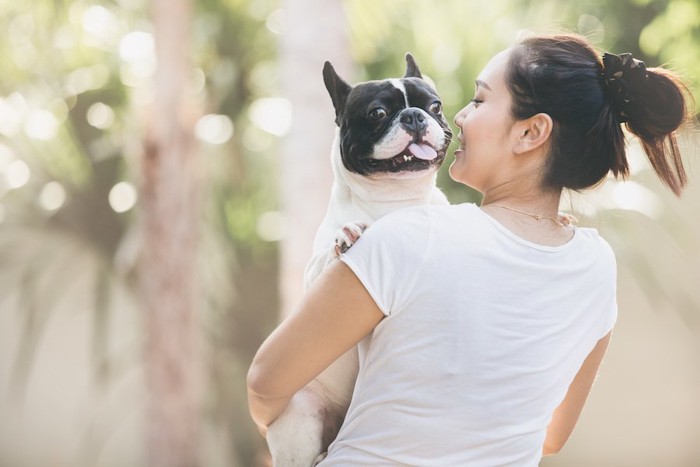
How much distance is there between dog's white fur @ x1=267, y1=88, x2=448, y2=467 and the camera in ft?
5.32

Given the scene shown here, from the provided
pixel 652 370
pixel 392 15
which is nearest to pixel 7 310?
pixel 392 15

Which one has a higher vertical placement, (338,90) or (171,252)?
(338,90)

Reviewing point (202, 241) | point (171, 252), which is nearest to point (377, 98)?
point (171, 252)

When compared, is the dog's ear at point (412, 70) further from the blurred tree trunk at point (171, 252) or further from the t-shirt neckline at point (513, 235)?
the blurred tree trunk at point (171, 252)

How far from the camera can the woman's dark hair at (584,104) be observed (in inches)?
58.4

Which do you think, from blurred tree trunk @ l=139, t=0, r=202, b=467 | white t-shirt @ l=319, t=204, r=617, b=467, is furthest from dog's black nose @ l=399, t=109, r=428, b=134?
blurred tree trunk @ l=139, t=0, r=202, b=467

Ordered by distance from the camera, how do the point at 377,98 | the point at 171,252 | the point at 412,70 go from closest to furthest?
the point at 377,98 → the point at 412,70 → the point at 171,252

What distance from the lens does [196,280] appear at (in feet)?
19.6

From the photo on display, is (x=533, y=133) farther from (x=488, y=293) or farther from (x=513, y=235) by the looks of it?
(x=488, y=293)

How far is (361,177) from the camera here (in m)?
1.75

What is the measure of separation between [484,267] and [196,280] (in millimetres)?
4807

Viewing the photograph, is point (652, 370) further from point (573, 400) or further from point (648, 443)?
point (573, 400)

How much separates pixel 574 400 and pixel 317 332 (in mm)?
559

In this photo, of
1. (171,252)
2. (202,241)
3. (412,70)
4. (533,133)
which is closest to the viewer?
(533,133)
